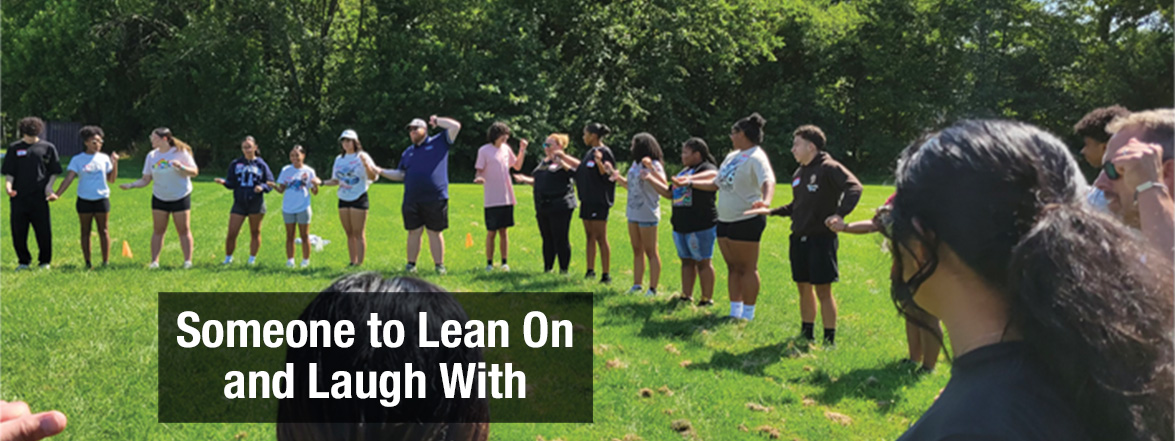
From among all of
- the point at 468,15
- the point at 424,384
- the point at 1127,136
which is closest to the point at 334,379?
the point at 424,384

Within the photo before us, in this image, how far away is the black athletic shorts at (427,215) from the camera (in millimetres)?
11250

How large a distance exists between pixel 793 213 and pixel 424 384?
624cm

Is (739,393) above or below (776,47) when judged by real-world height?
below

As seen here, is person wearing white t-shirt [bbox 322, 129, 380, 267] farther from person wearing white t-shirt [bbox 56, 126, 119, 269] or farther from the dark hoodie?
the dark hoodie

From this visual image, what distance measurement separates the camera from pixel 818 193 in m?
7.40

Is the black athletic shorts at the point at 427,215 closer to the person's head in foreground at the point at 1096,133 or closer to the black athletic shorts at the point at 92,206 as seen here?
the black athletic shorts at the point at 92,206

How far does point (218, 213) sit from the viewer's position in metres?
19.4

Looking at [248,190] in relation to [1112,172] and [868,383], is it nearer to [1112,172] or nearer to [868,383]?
[868,383]

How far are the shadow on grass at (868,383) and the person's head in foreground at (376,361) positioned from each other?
4711 mm

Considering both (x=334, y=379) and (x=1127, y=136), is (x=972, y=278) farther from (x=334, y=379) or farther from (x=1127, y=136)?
(x=1127, y=136)

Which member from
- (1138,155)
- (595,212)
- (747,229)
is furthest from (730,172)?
(1138,155)

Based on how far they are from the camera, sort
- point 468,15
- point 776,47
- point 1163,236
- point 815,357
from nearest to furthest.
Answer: point 1163,236
point 815,357
point 468,15
point 776,47

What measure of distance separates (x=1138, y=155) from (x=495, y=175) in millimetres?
8651

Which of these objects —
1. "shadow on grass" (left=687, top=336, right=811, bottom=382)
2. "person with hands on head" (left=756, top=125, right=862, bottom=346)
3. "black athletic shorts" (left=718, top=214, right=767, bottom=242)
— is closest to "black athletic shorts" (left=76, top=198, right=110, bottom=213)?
"black athletic shorts" (left=718, top=214, right=767, bottom=242)
